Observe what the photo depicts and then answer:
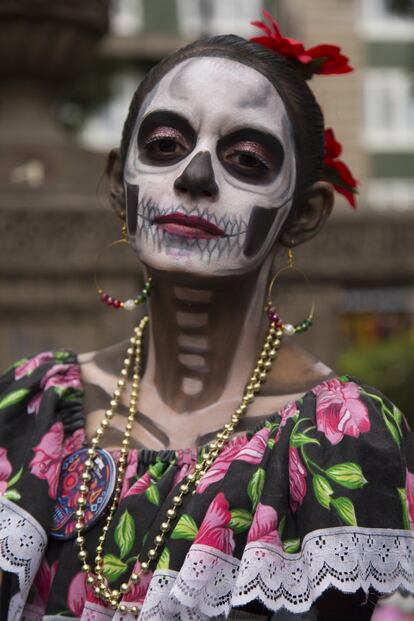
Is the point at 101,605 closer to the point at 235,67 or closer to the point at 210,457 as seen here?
the point at 210,457

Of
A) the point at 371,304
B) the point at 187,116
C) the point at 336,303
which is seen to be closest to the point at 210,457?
the point at 187,116

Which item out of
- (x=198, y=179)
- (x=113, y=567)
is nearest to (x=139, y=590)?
(x=113, y=567)

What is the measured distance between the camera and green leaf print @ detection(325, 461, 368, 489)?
104 inches

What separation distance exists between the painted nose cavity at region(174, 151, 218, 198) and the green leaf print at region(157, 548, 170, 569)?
2.31ft

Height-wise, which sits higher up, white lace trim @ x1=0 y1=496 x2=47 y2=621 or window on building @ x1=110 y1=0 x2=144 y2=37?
white lace trim @ x1=0 y1=496 x2=47 y2=621

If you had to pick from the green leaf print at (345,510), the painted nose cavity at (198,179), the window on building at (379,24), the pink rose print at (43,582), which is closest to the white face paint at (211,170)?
the painted nose cavity at (198,179)

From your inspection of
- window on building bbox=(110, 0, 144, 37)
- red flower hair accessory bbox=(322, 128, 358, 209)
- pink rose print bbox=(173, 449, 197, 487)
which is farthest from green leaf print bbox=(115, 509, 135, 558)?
window on building bbox=(110, 0, 144, 37)

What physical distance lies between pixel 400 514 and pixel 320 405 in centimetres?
28

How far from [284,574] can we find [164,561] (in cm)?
23

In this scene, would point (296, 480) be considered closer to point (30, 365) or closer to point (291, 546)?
point (291, 546)

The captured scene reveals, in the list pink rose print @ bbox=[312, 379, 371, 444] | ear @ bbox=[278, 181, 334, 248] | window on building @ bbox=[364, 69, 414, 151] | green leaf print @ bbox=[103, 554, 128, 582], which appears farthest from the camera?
window on building @ bbox=[364, 69, 414, 151]

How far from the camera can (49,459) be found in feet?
9.66

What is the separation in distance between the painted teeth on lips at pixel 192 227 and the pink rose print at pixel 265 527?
22.1 inches

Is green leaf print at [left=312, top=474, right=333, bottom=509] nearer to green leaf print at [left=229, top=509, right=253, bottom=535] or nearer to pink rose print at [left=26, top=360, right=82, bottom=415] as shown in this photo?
green leaf print at [left=229, top=509, right=253, bottom=535]
